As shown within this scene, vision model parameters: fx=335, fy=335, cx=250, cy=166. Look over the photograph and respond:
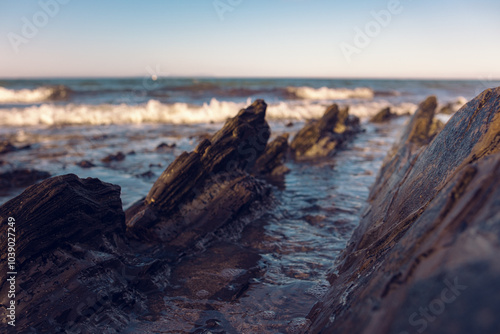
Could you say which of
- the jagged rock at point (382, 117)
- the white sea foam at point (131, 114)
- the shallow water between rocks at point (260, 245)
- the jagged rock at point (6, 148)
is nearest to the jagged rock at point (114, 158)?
the shallow water between rocks at point (260, 245)

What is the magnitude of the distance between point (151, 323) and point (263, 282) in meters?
1.67

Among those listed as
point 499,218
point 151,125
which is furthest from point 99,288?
point 151,125

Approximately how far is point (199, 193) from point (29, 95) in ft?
137

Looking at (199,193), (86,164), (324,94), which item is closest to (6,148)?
(86,164)

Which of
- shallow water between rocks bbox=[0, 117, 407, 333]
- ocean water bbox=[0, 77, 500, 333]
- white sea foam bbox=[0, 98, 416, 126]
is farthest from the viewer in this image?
white sea foam bbox=[0, 98, 416, 126]

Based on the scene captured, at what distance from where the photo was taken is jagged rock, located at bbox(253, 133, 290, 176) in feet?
35.7

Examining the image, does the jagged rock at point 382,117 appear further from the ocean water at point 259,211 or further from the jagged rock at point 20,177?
the jagged rock at point 20,177

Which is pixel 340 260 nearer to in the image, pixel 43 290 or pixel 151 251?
pixel 151 251

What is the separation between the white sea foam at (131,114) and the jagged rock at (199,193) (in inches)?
690

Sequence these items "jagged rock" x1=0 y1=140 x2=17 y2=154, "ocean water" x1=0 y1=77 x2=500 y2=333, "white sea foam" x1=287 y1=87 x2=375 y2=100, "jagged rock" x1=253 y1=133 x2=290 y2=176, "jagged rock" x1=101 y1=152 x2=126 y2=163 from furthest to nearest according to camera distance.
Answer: "white sea foam" x1=287 y1=87 x2=375 y2=100, "jagged rock" x1=0 y1=140 x2=17 y2=154, "jagged rock" x1=101 y1=152 x2=126 y2=163, "jagged rock" x1=253 y1=133 x2=290 y2=176, "ocean water" x1=0 y1=77 x2=500 y2=333

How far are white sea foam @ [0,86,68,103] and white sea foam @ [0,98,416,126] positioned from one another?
15712 millimetres

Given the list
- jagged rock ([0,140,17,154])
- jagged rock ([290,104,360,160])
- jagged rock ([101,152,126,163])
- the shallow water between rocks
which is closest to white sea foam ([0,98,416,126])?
jagged rock ([0,140,17,154])

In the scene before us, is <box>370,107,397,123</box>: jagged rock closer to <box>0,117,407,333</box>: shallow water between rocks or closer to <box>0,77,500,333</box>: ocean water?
<box>0,77,500,333</box>: ocean water

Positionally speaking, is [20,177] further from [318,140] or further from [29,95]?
[29,95]
